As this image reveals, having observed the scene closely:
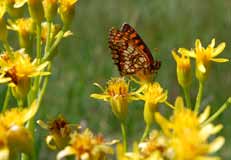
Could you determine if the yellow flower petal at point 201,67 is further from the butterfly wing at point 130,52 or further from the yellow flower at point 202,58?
the butterfly wing at point 130,52

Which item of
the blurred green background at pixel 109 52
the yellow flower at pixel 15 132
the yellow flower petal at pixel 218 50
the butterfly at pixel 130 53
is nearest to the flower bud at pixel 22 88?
the yellow flower at pixel 15 132

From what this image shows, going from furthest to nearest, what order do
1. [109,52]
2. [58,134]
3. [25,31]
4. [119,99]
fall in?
[109,52], [25,31], [119,99], [58,134]

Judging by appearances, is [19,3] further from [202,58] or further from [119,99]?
[202,58]

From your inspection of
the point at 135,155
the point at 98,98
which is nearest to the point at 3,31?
the point at 98,98

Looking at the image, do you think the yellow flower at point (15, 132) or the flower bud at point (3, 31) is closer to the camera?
the yellow flower at point (15, 132)

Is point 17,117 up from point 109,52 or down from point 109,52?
up

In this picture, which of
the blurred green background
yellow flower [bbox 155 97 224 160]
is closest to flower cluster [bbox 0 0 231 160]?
yellow flower [bbox 155 97 224 160]
